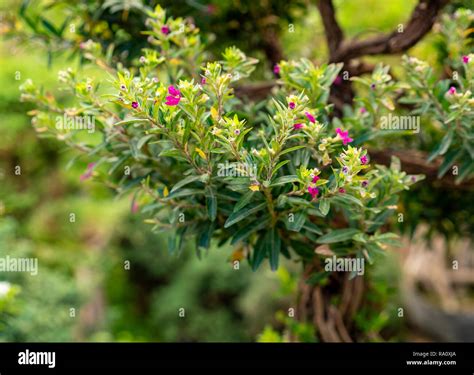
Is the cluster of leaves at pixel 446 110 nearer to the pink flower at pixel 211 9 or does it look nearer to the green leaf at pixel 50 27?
the pink flower at pixel 211 9

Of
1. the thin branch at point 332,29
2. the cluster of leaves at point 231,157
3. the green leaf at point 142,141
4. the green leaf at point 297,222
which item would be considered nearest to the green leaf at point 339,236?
the cluster of leaves at point 231,157


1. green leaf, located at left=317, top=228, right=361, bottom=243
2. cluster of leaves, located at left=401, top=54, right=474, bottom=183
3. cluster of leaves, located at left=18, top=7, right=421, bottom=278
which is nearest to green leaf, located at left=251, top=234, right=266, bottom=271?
cluster of leaves, located at left=18, top=7, right=421, bottom=278

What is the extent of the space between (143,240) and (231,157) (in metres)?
3.56

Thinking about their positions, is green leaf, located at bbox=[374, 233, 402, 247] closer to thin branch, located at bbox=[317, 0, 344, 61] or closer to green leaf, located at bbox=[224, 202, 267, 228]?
green leaf, located at bbox=[224, 202, 267, 228]

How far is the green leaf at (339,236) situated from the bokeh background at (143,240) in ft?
1.08

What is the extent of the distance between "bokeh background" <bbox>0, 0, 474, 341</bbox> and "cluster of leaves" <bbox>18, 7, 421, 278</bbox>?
191mm

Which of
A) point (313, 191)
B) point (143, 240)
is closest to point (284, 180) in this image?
point (313, 191)

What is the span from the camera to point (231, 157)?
1097 millimetres

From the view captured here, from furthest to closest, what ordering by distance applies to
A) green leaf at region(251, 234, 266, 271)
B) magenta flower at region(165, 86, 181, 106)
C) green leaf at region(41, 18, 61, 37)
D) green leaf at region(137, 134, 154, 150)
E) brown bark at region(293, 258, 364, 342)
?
1. brown bark at region(293, 258, 364, 342)
2. green leaf at region(41, 18, 61, 37)
3. green leaf at region(251, 234, 266, 271)
4. green leaf at region(137, 134, 154, 150)
5. magenta flower at region(165, 86, 181, 106)

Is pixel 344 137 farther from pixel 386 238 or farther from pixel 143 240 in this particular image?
pixel 143 240

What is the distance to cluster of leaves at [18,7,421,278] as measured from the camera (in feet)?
3.44

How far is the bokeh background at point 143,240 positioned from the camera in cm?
177
